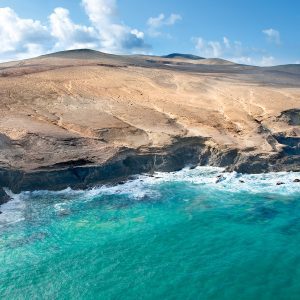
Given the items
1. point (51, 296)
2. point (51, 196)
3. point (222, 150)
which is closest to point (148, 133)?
point (222, 150)

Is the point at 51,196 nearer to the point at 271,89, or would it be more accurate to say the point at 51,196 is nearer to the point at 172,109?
the point at 172,109

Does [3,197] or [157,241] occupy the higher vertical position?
[3,197]

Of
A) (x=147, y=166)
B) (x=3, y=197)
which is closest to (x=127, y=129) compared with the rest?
(x=147, y=166)

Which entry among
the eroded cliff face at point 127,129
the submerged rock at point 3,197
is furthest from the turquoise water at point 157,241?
the eroded cliff face at point 127,129

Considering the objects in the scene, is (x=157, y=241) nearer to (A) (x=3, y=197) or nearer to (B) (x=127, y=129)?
(A) (x=3, y=197)

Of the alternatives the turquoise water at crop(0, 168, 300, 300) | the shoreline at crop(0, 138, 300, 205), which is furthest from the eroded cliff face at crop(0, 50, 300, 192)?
the turquoise water at crop(0, 168, 300, 300)

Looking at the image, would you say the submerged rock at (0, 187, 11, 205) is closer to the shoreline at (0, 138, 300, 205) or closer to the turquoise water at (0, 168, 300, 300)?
the shoreline at (0, 138, 300, 205)
